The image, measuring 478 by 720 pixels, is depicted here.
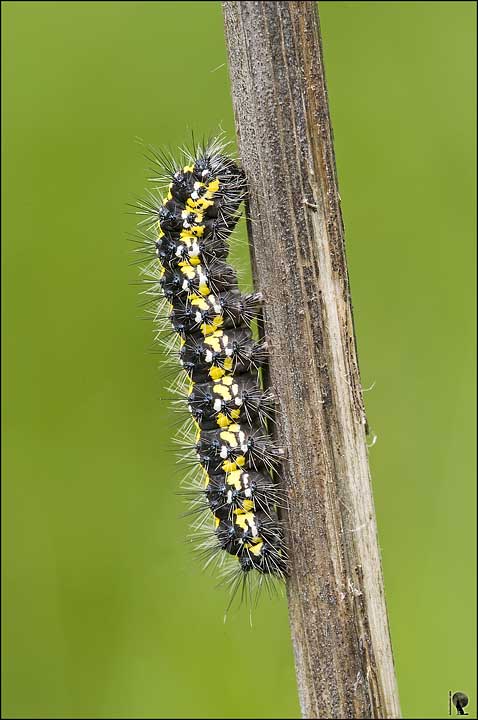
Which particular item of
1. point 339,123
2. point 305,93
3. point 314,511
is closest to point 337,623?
point 314,511

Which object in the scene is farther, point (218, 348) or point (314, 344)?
point (218, 348)

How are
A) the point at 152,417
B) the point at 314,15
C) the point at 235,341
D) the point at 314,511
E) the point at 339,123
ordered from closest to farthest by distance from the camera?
1. the point at 314,15
2. the point at 314,511
3. the point at 235,341
4. the point at 152,417
5. the point at 339,123

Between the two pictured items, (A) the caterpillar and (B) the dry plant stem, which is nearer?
(B) the dry plant stem

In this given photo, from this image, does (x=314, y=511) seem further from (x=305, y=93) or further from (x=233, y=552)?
(x=305, y=93)

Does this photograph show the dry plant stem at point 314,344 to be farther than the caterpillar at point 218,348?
No
